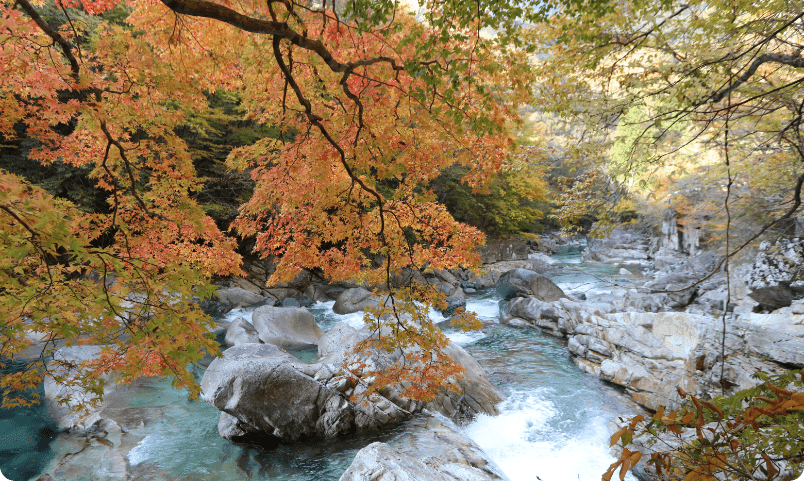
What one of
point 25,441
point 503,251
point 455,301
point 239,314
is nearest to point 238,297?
point 239,314

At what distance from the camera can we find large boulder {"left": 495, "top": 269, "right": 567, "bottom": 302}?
13.4m

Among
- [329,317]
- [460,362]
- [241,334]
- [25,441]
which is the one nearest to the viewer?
[25,441]

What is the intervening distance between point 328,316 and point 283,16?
1070 cm

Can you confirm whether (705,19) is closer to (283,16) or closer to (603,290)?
(283,16)

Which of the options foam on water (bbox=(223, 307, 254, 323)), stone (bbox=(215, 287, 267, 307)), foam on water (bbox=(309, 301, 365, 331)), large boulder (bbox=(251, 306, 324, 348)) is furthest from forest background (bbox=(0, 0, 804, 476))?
stone (bbox=(215, 287, 267, 307))

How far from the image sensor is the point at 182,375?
2811 mm

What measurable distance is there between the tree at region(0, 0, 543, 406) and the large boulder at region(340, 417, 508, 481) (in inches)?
29.1

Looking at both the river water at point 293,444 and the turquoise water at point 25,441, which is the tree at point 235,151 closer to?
the turquoise water at point 25,441

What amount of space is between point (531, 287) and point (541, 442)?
8261 millimetres

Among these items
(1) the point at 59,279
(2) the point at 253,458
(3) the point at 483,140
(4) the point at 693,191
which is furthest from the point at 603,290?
(1) the point at 59,279

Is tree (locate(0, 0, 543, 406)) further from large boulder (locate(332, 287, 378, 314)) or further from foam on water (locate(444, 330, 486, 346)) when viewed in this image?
large boulder (locate(332, 287, 378, 314))

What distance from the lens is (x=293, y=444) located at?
5434mm

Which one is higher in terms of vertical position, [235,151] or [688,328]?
[235,151]

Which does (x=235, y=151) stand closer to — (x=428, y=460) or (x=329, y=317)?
(x=428, y=460)
